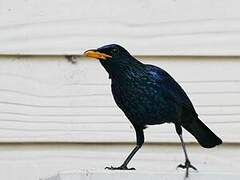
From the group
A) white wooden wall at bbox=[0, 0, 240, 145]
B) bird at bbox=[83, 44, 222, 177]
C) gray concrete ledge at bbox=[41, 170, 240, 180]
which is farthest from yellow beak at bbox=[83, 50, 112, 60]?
white wooden wall at bbox=[0, 0, 240, 145]

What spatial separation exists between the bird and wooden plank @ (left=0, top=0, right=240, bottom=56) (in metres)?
0.49

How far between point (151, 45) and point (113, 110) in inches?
6.5

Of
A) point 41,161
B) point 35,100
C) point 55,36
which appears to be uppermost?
point 55,36

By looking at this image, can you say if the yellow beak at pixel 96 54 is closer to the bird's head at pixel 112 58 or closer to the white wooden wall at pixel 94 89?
the bird's head at pixel 112 58

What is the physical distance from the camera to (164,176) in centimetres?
147

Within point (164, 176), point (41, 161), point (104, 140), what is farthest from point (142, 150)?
point (164, 176)

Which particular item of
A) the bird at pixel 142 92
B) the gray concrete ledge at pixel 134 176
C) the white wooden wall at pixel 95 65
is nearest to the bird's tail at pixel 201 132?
the bird at pixel 142 92

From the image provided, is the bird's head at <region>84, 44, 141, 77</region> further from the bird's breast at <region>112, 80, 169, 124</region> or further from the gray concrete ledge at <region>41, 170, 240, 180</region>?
the gray concrete ledge at <region>41, 170, 240, 180</region>

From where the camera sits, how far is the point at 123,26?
6.79 ft

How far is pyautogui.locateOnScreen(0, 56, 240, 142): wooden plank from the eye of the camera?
2047 mm

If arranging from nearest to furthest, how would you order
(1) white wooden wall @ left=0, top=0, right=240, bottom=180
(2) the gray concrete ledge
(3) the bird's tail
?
(2) the gray concrete ledge → (3) the bird's tail → (1) white wooden wall @ left=0, top=0, right=240, bottom=180

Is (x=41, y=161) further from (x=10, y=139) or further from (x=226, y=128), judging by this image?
(x=226, y=128)

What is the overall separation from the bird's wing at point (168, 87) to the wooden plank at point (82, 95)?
1.58ft

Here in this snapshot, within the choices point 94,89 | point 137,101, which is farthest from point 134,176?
point 94,89
